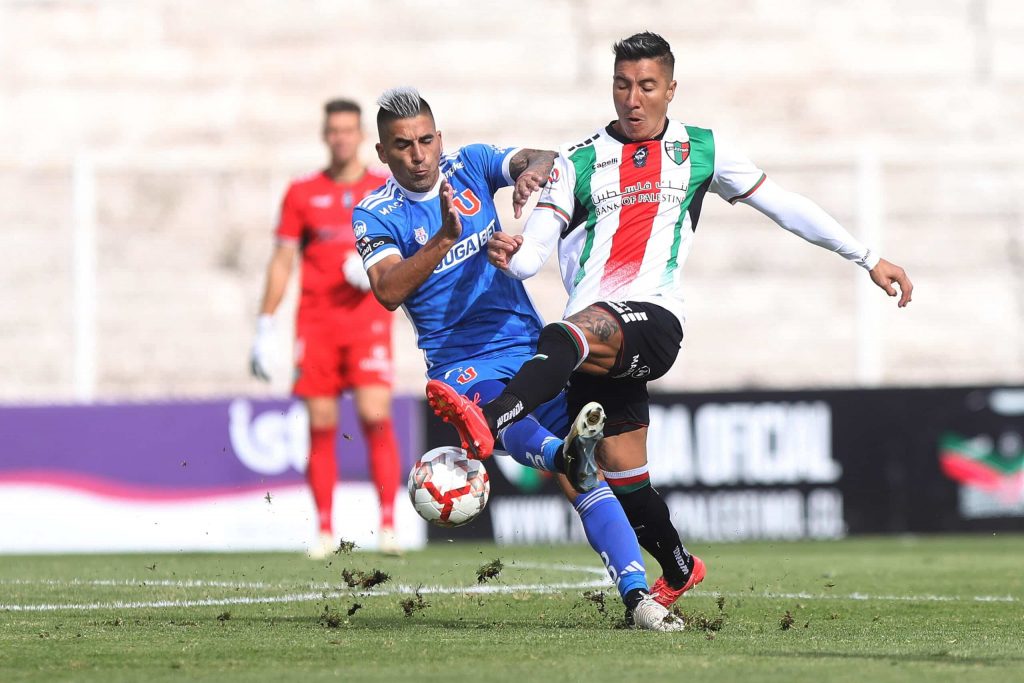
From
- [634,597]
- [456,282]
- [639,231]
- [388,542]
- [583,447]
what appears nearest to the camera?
[583,447]

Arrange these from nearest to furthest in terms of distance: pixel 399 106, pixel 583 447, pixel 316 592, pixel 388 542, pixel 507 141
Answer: pixel 583 447 < pixel 399 106 < pixel 316 592 < pixel 388 542 < pixel 507 141

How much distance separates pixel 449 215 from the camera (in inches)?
211

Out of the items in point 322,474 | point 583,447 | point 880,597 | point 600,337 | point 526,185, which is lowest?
point 880,597

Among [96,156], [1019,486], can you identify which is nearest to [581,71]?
[96,156]

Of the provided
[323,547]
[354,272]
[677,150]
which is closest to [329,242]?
[354,272]

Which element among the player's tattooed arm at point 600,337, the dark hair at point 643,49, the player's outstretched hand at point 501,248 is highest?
the dark hair at point 643,49

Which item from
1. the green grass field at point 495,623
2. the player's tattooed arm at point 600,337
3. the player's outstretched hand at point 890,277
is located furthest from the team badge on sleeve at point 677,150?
the green grass field at point 495,623

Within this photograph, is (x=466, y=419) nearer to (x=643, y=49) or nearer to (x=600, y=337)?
(x=600, y=337)

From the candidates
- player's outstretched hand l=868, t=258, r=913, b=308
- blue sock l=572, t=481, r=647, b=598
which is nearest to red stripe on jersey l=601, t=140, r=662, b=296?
blue sock l=572, t=481, r=647, b=598

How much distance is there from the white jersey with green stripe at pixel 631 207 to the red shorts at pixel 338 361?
13.5ft

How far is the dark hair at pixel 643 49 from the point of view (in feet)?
18.6

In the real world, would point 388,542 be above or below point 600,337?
below

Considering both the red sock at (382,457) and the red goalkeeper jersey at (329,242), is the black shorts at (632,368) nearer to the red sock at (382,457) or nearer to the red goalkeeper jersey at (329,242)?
the red sock at (382,457)

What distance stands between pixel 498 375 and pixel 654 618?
1.10 metres
